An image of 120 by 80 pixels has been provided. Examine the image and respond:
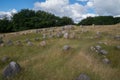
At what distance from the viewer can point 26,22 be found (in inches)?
3209

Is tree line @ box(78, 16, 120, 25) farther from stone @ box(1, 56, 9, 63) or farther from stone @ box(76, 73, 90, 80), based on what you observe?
stone @ box(76, 73, 90, 80)

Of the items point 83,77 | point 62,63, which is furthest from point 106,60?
point 62,63

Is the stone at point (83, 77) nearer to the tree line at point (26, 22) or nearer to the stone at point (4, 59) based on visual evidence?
the stone at point (4, 59)

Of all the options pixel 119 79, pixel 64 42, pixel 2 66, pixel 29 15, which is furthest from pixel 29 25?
pixel 119 79

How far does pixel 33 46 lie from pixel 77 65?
348 inches

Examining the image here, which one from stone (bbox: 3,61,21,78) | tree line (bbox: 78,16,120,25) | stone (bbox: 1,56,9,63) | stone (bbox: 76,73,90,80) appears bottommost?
stone (bbox: 76,73,90,80)

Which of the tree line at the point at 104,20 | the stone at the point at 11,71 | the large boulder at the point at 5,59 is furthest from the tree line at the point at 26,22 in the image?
the stone at the point at 11,71

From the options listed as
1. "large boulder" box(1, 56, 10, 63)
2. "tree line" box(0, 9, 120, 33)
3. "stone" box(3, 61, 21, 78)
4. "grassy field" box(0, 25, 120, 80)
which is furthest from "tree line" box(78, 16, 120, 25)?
"stone" box(3, 61, 21, 78)

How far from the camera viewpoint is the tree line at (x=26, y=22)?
262ft

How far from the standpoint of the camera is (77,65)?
1866 centimetres

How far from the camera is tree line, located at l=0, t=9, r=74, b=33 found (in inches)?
3147

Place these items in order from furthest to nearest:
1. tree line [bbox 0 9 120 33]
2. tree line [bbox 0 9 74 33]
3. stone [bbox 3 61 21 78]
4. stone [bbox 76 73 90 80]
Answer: tree line [bbox 0 9 74 33] → tree line [bbox 0 9 120 33] → stone [bbox 3 61 21 78] → stone [bbox 76 73 90 80]

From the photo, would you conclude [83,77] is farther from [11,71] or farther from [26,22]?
[26,22]

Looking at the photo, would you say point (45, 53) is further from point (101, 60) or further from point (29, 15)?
point (29, 15)
